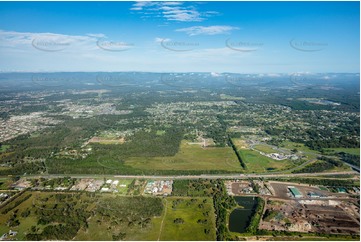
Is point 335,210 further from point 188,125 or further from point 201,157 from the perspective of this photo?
point 188,125

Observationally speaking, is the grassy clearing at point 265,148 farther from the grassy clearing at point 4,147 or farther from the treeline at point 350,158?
the grassy clearing at point 4,147

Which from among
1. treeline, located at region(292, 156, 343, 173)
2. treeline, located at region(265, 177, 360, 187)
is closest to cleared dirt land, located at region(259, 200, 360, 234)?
treeline, located at region(265, 177, 360, 187)

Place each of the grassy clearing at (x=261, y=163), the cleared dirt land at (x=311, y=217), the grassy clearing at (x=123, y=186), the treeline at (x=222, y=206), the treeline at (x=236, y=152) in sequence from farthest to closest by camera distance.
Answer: the treeline at (x=236, y=152) → the grassy clearing at (x=261, y=163) → the grassy clearing at (x=123, y=186) → the cleared dirt land at (x=311, y=217) → the treeline at (x=222, y=206)

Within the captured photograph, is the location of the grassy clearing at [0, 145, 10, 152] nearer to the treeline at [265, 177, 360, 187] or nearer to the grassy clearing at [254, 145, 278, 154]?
the grassy clearing at [254, 145, 278, 154]

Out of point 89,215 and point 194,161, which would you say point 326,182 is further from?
point 89,215

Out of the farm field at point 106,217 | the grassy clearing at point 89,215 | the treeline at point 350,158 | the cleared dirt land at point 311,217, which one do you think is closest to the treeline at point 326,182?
the cleared dirt land at point 311,217
